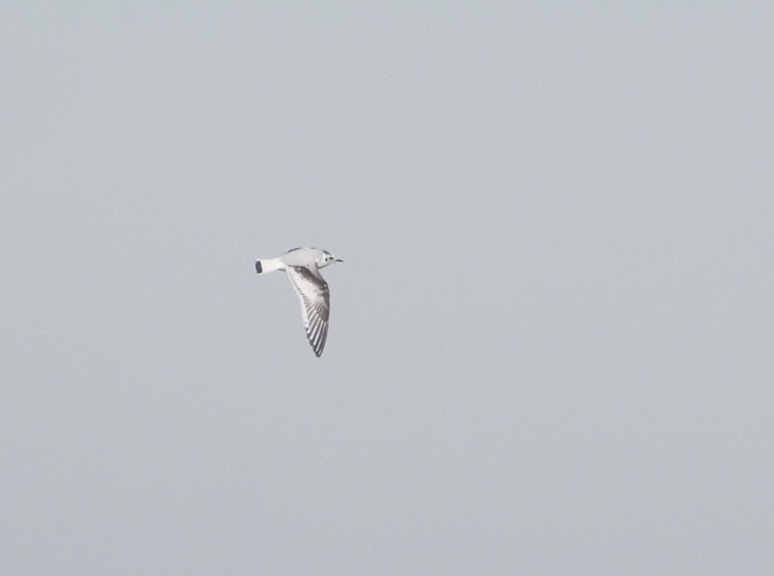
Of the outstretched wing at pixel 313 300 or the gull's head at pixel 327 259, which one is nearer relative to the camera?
the outstretched wing at pixel 313 300

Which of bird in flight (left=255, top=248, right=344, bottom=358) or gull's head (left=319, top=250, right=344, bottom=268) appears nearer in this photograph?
bird in flight (left=255, top=248, right=344, bottom=358)

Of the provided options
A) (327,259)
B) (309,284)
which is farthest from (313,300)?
(327,259)

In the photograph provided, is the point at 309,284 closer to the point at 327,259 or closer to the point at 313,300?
the point at 313,300

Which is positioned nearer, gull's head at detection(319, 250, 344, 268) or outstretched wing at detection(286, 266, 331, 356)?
outstretched wing at detection(286, 266, 331, 356)

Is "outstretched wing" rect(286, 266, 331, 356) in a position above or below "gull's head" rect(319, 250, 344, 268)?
below
